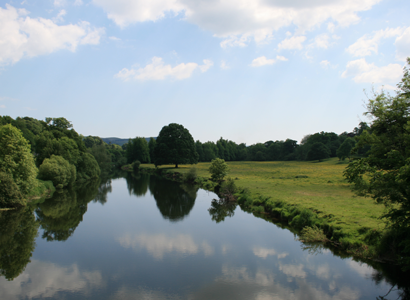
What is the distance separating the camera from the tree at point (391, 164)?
34.9 ft

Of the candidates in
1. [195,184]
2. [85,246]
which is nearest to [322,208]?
[85,246]

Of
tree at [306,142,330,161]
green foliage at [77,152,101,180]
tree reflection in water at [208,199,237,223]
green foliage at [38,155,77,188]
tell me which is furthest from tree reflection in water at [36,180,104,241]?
tree at [306,142,330,161]

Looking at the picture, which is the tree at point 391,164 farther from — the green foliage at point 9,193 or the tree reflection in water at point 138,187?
the tree reflection in water at point 138,187

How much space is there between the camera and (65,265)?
13.9 m

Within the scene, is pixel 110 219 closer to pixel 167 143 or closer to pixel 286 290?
pixel 286 290

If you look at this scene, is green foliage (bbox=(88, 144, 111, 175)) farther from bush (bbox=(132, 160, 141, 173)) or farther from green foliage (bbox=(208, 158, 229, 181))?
green foliage (bbox=(208, 158, 229, 181))

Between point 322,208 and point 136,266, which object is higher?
point 322,208

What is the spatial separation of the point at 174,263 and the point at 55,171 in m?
31.7

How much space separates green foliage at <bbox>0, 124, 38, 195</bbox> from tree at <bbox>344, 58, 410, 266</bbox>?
29538 mm

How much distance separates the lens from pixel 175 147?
205 ft

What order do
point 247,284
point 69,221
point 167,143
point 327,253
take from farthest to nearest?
point 167,143 → point 69,221 → point 327,253 → point 247,284

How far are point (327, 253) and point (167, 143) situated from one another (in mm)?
51592

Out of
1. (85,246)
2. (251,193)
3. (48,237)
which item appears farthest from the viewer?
(251,193)

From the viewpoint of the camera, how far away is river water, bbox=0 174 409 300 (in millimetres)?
11117
